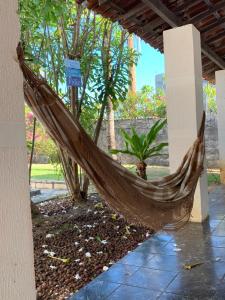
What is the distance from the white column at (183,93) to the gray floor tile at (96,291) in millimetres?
1590

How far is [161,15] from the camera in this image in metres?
3.23

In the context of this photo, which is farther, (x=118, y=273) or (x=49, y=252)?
(x=49, y=252)

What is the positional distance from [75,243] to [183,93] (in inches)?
67.5

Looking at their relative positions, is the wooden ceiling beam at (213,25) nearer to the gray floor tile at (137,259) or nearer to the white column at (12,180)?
the gray floor tile at (137,259)

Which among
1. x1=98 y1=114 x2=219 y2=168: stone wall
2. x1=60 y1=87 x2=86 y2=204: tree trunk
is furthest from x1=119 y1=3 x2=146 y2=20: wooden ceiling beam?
x1=98 y1=114 x2=219 y2=168: stone wall

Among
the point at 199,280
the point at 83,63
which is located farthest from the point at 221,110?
the point at 199,280

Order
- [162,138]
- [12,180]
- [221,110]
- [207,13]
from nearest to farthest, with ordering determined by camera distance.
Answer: [12,180], [207,13], [221,110], [162,138]

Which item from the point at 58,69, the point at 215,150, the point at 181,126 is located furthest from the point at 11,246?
the point at 215,150

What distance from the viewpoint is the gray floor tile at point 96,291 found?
2092 millimetres

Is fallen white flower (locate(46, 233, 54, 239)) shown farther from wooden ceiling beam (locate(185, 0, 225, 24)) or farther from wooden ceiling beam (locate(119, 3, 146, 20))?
wooden ceiling beam (locate(185, 0, 225, 24))

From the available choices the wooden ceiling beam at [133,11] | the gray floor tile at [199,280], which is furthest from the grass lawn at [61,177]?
the gray floor tile at [199,280]

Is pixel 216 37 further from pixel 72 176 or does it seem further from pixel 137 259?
pixel 137 259

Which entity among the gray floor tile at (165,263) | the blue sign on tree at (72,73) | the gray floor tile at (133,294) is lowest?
the gray floor tile at (133,294)

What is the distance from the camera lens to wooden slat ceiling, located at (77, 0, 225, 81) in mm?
3053
